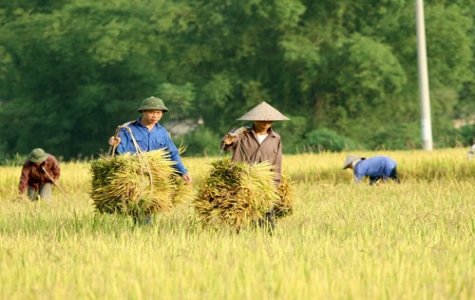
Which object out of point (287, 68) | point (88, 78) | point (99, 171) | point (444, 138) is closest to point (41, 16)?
point (88, 78)

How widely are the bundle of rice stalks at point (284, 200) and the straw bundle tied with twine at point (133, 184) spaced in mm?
1018

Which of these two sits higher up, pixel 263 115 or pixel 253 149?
pixel 263 115

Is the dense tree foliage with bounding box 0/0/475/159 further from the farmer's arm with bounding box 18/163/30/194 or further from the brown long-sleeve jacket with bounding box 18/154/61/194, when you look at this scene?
the farmer's arm with bounding box 18/163/30/194

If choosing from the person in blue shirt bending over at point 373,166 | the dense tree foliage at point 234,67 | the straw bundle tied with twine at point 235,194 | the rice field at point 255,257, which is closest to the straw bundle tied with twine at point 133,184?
the rice field at point 255,257

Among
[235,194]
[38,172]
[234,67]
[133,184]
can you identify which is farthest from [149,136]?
[234,67]

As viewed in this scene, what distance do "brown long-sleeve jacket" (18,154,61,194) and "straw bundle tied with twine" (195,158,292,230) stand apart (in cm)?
655

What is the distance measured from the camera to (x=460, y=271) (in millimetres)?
7406

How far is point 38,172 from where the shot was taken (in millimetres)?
16453

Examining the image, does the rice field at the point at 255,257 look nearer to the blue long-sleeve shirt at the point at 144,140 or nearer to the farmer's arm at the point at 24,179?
the blue long-sleeve shirt at the point at 144,140

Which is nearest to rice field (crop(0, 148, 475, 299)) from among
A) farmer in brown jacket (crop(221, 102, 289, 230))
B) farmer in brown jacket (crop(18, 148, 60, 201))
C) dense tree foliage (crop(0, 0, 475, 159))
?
farmer in brown jacket (crop(221, 102, 289, 230))

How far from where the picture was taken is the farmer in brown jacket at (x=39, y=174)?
16.0 metres

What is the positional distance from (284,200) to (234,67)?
30.2 metres

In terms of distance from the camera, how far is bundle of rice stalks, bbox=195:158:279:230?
994 cm

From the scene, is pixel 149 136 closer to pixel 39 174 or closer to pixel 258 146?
pixel 258 146
